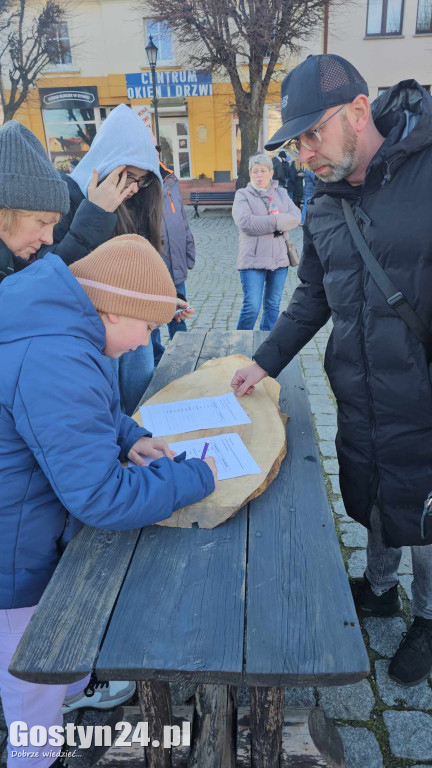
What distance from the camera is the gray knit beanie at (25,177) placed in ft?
6.02

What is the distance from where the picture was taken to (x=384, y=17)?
2028cm

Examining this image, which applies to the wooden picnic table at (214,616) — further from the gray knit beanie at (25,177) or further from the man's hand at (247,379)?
the gray knit beanie at (25,177)

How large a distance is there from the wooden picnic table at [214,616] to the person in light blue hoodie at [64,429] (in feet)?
0.44

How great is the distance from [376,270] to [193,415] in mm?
856

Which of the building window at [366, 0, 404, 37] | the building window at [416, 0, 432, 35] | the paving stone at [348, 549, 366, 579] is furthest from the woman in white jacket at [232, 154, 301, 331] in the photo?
the building window at [416, 0, 432, 35]

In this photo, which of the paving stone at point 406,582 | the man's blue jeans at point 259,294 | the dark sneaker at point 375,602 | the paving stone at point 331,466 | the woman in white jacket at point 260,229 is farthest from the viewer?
the man's blue jeans at point 259,294

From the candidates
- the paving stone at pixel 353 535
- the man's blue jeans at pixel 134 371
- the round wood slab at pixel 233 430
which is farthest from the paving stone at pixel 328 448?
the man's blue jeans at pixel 134 371

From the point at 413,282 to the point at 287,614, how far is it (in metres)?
1.06

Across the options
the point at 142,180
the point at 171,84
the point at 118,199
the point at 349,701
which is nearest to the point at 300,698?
the point at 349,701

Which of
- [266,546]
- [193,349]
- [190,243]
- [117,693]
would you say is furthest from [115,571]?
[190,243]

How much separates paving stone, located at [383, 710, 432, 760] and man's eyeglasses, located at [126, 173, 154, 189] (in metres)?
2.57

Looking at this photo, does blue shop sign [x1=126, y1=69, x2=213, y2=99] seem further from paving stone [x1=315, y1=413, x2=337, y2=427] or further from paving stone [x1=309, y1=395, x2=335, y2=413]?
paving stone [x1=315, y1=413, x2=337, y2=427]

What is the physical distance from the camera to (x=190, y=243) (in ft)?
16.1

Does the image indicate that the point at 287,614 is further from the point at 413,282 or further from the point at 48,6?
the point at 48,6
